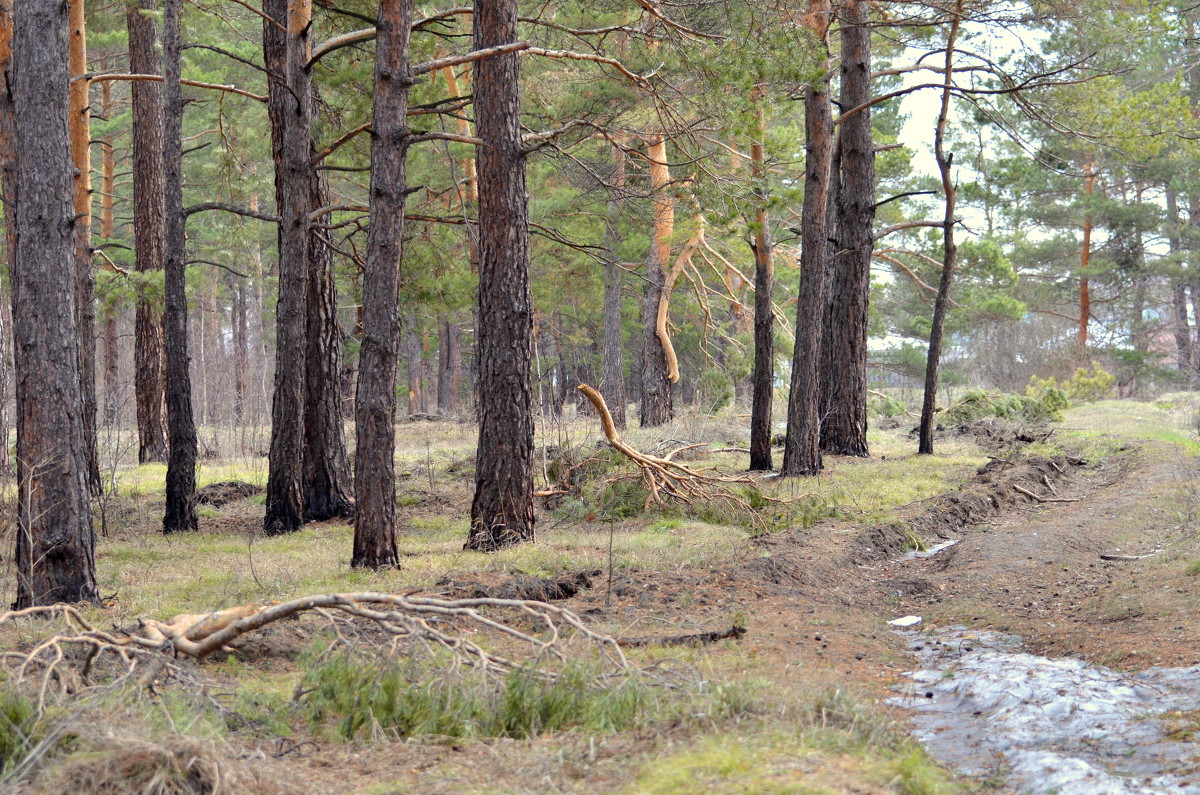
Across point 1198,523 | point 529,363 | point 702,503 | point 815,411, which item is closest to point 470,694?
point 529,363

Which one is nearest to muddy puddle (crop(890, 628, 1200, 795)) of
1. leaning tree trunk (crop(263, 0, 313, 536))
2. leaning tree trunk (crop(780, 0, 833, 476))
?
leaning tree trunk (crop(263, 0, 313, 536))

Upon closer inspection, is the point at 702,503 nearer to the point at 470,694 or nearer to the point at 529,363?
the point at 529,363

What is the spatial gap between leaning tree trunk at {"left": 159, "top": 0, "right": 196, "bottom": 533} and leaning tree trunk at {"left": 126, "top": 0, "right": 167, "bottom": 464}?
18.3 ft

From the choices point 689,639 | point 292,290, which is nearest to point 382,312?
point 292,290

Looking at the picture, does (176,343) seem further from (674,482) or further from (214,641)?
(214,641)

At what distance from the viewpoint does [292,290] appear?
10203mm

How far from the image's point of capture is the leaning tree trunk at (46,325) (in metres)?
6.28

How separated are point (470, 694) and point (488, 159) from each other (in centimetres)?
602

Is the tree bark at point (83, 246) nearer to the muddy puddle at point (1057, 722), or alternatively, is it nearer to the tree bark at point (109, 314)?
the tree bark at point (109, 314)

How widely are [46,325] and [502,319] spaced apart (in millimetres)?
3766

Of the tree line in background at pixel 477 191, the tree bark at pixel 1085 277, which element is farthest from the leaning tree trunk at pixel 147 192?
the tree bark at pixel 1085 277

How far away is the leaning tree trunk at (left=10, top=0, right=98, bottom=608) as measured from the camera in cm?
628

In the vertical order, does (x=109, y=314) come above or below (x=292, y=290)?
above

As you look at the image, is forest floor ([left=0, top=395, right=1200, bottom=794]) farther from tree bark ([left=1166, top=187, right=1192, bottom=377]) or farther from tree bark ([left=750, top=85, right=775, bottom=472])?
tree bark ([left=1166, top=187, right=1192, bottom=377])
